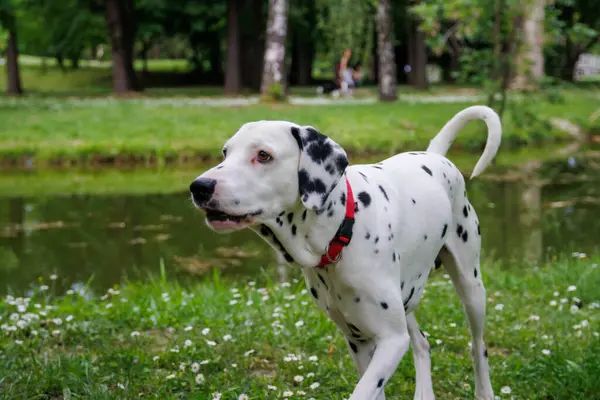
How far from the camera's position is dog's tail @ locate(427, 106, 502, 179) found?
4.31 meters

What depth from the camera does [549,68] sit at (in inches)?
1697

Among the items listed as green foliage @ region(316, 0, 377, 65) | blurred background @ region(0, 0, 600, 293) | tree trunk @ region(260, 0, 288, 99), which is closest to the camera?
blurred background @ region(0, 0, 600, 293)

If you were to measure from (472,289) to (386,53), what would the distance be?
20.7m

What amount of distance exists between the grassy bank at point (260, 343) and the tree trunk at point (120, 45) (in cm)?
2443

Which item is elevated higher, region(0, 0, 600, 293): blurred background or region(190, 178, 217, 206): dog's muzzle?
region(190, 178, 217, 206): dog's muzzle

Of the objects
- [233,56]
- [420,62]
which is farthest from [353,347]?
[420,62]

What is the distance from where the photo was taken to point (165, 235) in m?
10.7

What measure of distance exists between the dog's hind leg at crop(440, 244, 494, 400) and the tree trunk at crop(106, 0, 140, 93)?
89.5 ft

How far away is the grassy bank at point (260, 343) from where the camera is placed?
14.6 feet

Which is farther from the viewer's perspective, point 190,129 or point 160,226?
point 190,129

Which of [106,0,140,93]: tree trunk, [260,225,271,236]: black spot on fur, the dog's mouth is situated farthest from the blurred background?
the dog's mouth

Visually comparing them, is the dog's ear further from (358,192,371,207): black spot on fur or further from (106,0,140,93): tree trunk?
(106,0,140,93): tree trunk

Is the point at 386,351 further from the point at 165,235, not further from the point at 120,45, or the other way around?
the point at 120,45

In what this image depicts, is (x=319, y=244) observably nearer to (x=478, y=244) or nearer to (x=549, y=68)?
(x=478, y=244)
